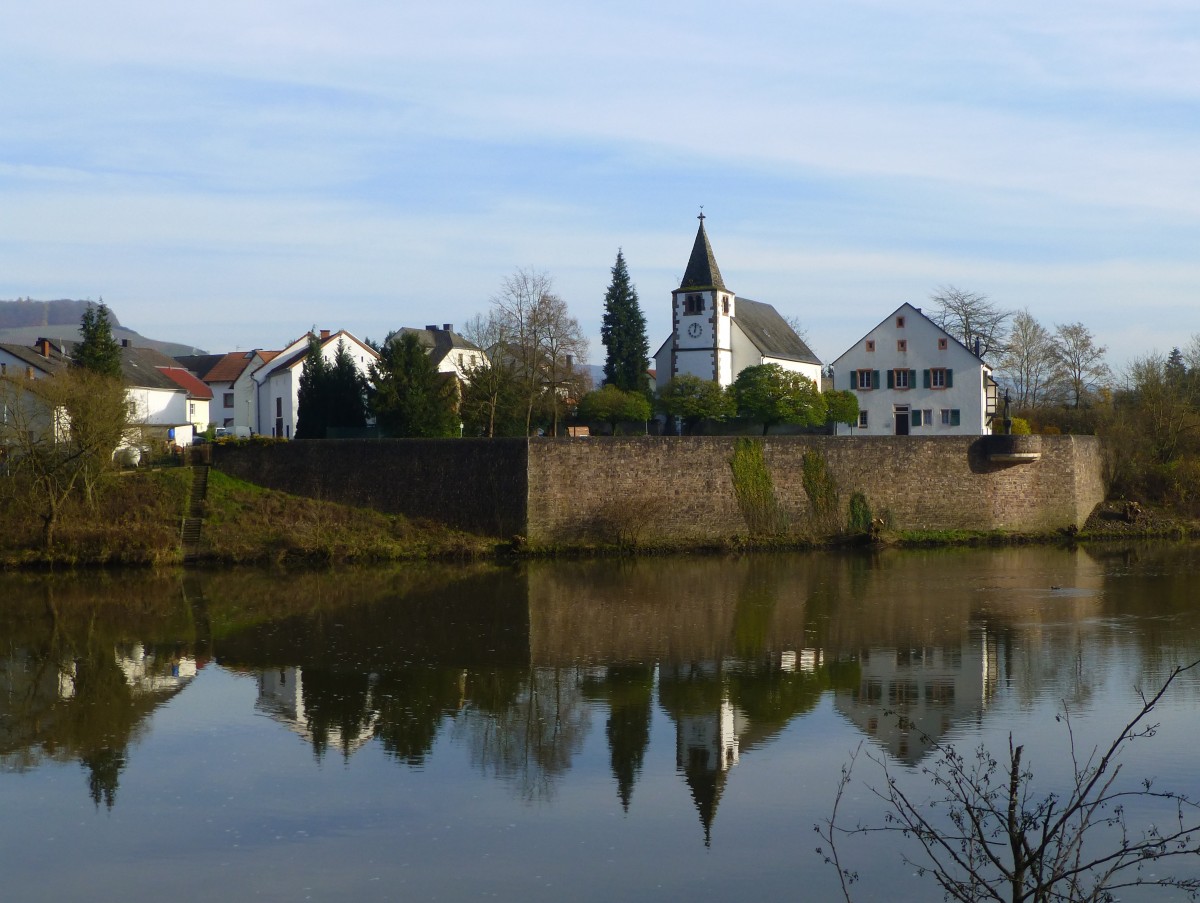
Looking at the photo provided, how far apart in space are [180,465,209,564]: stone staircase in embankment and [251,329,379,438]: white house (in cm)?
1468

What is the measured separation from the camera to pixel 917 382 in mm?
48469

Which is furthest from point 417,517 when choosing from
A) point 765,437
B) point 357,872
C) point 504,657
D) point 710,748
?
point 357,872

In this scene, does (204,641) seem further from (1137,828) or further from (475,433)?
(475,433)

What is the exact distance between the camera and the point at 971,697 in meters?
16.9

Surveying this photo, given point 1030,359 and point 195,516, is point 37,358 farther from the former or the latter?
point 1030,359

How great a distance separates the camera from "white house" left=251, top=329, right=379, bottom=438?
54.5 metres

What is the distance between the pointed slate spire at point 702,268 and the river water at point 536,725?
26379mm

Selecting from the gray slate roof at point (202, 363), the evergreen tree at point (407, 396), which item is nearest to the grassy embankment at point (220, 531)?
the evergreen tree at point (407, 396)

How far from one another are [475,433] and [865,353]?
15.2 m

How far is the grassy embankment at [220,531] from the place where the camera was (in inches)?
1328

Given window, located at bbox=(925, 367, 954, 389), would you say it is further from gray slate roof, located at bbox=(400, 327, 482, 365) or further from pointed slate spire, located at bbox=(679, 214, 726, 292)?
gray slate roof, located at bbox=(400, 327, 482, 365)

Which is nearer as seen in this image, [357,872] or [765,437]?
[357,872]

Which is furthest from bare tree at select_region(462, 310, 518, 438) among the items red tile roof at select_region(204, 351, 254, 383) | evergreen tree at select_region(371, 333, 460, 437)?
red tile roof at select_region(204, 351, 254, 383)

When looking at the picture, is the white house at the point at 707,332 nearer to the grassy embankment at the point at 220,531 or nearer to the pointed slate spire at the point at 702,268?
the pointed slate spire at the point at 702,268
